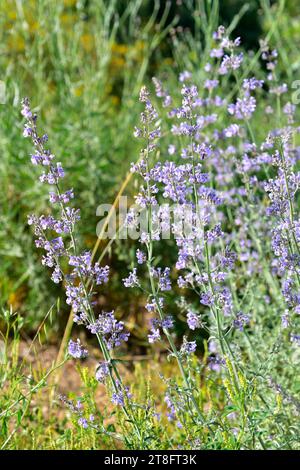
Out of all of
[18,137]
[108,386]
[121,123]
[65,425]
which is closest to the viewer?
[108,386]

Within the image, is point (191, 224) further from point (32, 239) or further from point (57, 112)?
point (57, 112)

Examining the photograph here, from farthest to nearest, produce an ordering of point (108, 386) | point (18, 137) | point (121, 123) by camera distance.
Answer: point (121, 123) < point (18, 137) < point (108, 386)

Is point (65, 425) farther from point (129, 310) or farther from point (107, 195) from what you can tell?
point (107, 195)

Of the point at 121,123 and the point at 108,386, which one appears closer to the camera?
the point at 108,386

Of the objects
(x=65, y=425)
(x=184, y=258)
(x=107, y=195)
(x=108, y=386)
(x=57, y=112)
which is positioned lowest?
(x=65, y=425)

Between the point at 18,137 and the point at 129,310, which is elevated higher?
the point at 18,137

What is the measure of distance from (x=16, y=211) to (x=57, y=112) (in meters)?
0.82

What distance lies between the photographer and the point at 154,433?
2.26 metres

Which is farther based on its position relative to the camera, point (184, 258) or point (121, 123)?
point (121, 123)

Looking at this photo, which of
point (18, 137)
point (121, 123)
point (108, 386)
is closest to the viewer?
point (108, 386)

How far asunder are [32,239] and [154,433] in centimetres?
210
